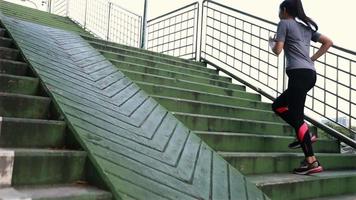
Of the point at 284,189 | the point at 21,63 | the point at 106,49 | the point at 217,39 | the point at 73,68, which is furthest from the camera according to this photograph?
the point at 217,39

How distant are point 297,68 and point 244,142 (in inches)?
37.9

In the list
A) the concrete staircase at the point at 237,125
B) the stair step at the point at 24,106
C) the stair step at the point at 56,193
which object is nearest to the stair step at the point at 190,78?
the concrete staircase at the point at 237,125

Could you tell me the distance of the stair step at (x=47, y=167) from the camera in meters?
2.21

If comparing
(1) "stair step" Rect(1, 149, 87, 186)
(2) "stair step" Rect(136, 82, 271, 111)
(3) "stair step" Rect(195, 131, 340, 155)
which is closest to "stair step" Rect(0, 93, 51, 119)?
(1) "stair step" Rect(1, 149, 87, 186)

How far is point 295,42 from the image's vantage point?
410 centimetres

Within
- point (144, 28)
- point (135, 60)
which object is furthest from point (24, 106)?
point (144, 28)

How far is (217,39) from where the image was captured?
8016mm

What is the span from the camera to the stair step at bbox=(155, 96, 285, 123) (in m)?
4.88

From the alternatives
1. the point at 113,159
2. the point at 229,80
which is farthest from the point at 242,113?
the point at 113,159

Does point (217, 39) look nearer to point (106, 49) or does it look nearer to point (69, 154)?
point (106, 49)

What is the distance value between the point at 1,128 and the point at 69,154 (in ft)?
1.54

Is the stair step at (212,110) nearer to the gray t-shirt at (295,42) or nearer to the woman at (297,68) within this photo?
the woman at (297,68)

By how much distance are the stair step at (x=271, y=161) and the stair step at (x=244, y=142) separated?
0.21m

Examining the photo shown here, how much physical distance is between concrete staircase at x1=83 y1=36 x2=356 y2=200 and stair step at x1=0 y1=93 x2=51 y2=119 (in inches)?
63.0
